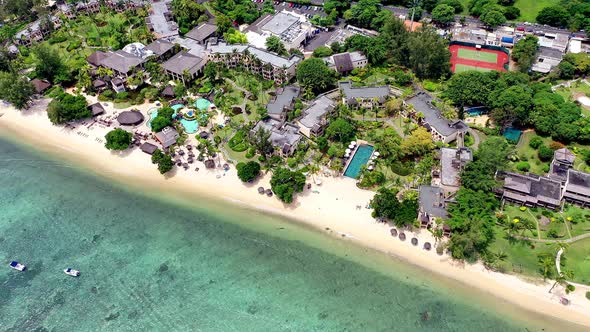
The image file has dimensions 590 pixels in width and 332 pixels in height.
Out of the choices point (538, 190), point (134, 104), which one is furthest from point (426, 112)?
point (134, 104)

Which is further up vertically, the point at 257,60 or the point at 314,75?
the point at 257,60

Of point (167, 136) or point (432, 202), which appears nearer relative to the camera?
point (432, 202)

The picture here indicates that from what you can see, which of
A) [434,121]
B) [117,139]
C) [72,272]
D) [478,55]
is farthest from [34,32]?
[478,55]

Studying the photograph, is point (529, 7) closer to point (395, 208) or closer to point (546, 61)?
point (546, 61)

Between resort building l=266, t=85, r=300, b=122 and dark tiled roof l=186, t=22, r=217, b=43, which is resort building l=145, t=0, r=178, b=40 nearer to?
dark tiled roof l=186, t=22, r=217, b=43

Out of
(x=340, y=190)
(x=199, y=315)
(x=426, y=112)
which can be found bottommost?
(x=199, y=315)

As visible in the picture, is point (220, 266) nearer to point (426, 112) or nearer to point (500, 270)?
point (500, 270)

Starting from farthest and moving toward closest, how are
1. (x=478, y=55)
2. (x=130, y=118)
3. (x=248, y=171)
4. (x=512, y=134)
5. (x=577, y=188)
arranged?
(x=478, y=55), (x=130, y=118), (x=512, y=134), (x=248, y=171), (x=577, y=188)
